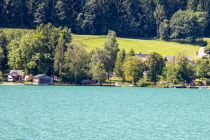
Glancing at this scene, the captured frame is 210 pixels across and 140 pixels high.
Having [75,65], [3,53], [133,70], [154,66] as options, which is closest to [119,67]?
[133,70]

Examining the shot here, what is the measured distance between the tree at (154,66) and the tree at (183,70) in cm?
374

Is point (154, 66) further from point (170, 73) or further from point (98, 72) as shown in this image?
point (98, 72)

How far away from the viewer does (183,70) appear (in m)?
154

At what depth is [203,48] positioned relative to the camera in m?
196

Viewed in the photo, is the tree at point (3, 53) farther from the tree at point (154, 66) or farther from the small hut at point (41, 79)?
the tree at point (154, 66)

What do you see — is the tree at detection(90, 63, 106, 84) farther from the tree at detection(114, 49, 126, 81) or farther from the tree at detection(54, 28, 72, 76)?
the tree at detection(54, 28, 72, 76)

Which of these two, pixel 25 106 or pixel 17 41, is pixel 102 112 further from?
pixel 17 41

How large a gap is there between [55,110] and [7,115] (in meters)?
9.91

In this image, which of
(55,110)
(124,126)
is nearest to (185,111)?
(55,110)

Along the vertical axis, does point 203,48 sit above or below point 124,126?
above

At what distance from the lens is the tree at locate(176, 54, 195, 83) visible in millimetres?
154000

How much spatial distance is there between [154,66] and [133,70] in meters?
4.97

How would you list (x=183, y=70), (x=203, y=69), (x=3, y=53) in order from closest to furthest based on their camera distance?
(x=183, y=70)
(x=3, y=53)
(x=203, y=69)

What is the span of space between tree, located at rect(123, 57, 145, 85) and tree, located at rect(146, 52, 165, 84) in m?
1.78
